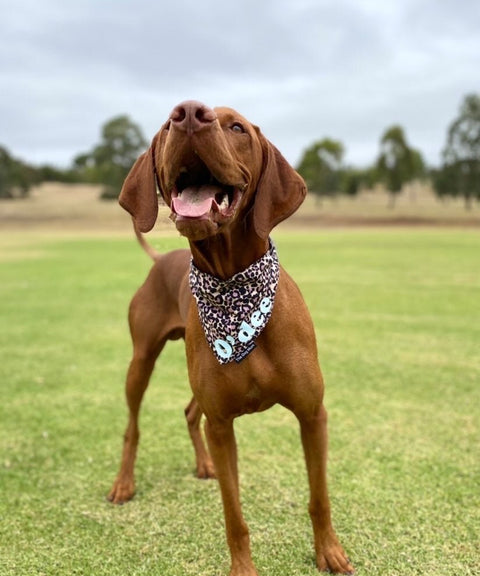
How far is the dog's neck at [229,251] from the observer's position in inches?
106

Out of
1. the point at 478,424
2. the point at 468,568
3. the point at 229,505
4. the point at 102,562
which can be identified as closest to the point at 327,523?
the point at 229,505

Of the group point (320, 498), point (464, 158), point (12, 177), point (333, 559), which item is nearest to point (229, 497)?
point (320, 498)

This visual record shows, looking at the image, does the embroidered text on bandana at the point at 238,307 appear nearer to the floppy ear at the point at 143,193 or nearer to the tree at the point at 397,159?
the floppy ear at the point at 143,193

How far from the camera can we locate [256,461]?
4363mm

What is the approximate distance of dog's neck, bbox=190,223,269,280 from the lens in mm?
2693

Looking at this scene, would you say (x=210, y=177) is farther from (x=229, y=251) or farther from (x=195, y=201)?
(x=229, y=251)

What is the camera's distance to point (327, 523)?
311 centimetres

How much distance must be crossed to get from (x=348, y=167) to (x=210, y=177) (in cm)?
8190

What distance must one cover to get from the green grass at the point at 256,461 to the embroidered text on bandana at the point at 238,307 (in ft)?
2.23

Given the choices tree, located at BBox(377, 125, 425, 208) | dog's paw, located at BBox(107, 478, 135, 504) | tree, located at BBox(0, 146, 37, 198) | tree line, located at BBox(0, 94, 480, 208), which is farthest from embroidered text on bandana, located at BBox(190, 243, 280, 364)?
tree, located at BBox(0, 146, 37, 198)

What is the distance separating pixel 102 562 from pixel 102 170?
236 ft

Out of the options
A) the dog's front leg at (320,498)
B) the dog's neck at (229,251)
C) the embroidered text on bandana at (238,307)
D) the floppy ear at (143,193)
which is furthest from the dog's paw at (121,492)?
the floppy ear at (143,193)

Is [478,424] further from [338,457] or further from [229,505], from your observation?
[229,505]

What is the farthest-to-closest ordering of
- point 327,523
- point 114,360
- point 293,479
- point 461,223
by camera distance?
point 461,223 < point 114,360 < point 293,479 < point 327,523
